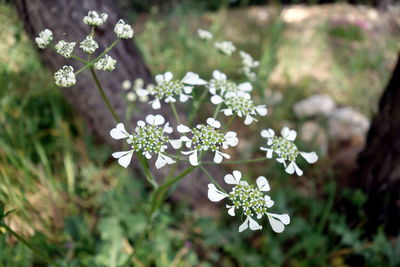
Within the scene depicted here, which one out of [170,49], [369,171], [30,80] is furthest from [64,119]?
[369,171]

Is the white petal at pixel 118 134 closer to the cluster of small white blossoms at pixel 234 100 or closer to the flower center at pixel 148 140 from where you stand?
the flower center at pixel 148 140

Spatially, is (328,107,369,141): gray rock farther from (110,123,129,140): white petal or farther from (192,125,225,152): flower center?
(110,123,129,140): white petal

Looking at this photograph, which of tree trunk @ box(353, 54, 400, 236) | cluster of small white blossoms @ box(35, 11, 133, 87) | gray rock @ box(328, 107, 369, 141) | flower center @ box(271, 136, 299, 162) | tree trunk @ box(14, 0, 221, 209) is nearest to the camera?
cluster of small white blossoms @ box(35, 11, 133, 87)

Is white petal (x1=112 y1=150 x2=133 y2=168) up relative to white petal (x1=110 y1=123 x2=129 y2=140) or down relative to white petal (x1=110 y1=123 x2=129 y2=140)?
down

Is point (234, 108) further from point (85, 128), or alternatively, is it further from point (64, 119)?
point (64, 119)

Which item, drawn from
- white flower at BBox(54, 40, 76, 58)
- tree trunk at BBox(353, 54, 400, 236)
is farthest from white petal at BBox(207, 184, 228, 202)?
tree trunk at BBox(353, 54, 400, 236)

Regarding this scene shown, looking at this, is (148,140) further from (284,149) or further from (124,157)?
(284,149)

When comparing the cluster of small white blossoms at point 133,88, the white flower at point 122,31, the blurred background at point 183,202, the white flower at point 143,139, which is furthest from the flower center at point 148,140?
the cluster of small white blossoms at point 133,88
